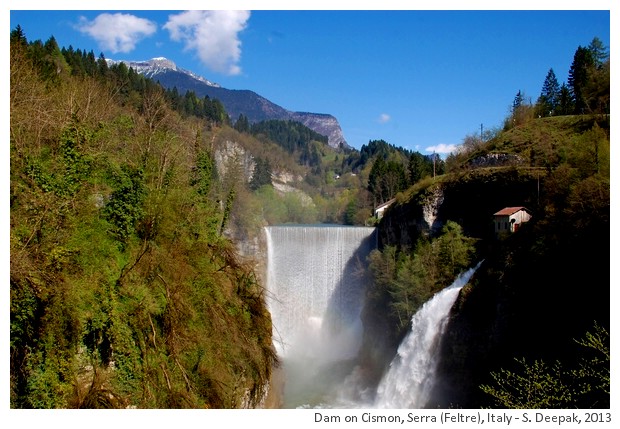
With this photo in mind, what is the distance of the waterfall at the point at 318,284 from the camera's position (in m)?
35.0

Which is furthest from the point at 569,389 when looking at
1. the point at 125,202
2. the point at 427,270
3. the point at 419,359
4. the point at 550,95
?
the point at 550,95

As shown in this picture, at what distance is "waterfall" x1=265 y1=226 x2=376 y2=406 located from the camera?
35.0m

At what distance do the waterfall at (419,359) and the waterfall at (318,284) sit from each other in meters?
11.1

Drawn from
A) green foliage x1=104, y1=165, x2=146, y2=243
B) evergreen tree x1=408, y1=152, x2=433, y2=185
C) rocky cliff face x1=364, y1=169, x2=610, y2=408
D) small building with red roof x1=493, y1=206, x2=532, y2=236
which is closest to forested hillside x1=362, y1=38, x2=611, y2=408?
rocky cliff face x1=364, y1=169, x2=610, y2=408

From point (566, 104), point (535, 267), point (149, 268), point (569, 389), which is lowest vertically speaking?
point (569, 389)

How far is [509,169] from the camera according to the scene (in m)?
26.6

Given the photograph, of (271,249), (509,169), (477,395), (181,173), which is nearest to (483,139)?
(509,169)

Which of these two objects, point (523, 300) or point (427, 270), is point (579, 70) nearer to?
point (427, 270)

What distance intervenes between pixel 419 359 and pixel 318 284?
1408 centimetres

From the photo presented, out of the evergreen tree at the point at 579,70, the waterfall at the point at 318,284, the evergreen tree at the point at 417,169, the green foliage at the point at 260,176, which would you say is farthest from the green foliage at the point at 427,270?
the green foliage at the point at 260,176

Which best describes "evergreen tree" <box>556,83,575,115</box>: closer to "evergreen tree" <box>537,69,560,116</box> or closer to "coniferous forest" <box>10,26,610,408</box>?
"evergreen tree" <box>537,69,560,116</box>

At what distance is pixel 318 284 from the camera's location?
35.5 meters

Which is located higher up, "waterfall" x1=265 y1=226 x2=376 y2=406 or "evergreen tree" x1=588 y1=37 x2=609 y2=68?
"evergreen tree" x1=588 y1=37 x2=609 y2=68

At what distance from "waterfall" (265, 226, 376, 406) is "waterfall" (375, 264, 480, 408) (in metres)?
11.1
